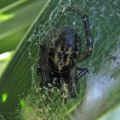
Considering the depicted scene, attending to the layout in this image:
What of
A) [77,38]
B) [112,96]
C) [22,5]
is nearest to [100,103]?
[112,96]

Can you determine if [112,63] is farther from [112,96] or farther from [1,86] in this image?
[1,86]

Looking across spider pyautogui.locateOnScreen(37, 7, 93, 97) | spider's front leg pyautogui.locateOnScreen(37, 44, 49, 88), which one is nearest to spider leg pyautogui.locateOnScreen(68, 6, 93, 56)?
spider pyautogui.locateOnScreen(37, 7, 93, 97)

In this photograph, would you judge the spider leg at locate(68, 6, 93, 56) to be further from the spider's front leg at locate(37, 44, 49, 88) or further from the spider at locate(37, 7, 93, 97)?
the spider's front leg at locate(37, 44, 49, 88)

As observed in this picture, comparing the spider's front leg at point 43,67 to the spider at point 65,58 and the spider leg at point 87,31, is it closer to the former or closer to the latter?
the spider at point 65,58

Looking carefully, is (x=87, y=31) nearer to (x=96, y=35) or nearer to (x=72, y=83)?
(x=96, y=35)

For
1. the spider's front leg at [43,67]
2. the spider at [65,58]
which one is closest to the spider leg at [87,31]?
the spider at [65,58]

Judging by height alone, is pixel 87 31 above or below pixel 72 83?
above

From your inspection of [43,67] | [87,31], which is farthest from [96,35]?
[43,67]

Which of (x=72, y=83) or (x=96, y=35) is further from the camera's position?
(x=72, y=83)
